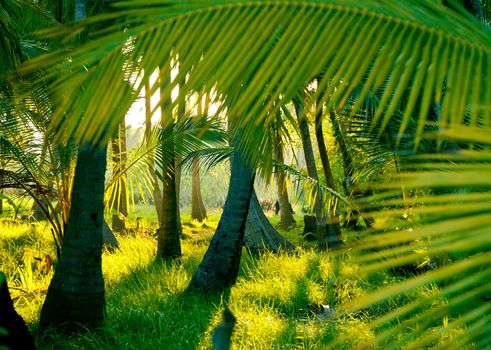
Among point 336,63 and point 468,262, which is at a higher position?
point 336,63

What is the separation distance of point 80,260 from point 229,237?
2.08 metres

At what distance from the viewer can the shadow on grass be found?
454cm

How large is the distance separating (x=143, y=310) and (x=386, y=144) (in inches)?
113

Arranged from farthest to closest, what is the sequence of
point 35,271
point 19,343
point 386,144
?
point 35,271 → point 386,144 → point 19,343

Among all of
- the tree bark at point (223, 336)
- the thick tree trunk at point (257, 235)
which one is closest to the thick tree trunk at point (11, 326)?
the tree bark at point (223, 336)

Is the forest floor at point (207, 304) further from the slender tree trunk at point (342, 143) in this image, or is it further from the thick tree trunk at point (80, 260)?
the slender tree trunk at point (342, 143)

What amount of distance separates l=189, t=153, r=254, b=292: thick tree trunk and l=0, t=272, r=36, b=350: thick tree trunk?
10.6ft

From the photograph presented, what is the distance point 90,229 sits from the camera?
4688 millimetres

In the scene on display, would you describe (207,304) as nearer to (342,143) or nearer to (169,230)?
(169,230)

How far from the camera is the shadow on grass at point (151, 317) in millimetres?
4543

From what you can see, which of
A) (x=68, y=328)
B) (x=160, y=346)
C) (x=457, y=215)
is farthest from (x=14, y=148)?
(x=457, y=215)

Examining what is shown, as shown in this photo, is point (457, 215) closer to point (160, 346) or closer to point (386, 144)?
point (160, 346)

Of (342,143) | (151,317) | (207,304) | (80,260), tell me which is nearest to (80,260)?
(80,260)

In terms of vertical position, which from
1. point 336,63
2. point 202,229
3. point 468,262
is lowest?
point 202,229
